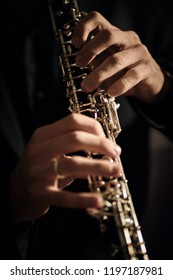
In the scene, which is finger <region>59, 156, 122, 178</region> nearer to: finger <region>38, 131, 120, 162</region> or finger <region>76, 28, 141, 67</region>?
finger <region>38, 131, 120, 162</region>

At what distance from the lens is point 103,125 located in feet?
1.95

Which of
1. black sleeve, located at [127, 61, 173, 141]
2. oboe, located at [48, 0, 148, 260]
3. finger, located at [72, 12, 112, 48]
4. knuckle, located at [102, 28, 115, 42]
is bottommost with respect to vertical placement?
black sleeve, located at [127, 61, 173, 141]

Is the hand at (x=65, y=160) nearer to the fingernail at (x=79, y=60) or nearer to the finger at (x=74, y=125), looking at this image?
the finger at (x=74, y=125)

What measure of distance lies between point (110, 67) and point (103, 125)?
0.33 ft

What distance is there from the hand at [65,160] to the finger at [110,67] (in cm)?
11

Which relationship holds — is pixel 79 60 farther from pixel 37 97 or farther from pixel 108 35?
pixel 37 97

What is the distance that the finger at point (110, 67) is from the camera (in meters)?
0.58

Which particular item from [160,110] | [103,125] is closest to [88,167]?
[103,125]

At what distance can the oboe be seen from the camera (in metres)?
0.53

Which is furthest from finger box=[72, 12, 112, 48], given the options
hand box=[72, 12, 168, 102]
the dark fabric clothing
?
the dark fabric clothing

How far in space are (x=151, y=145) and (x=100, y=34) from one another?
600mm

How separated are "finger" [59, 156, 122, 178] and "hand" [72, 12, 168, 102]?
169 millimetres

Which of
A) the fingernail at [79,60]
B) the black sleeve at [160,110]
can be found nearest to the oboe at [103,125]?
the fingernail at [79,60]

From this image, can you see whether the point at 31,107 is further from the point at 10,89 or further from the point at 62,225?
the point at 62,225
